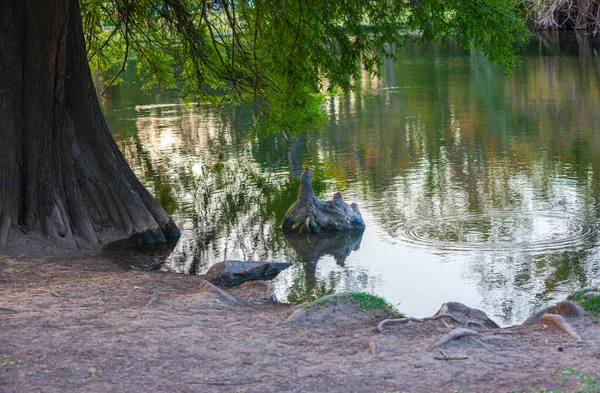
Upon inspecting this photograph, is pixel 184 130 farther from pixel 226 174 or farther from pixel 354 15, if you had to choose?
pixel 354 15

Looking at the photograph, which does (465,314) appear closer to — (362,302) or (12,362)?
(362,302)

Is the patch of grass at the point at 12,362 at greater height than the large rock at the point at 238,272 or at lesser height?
greater

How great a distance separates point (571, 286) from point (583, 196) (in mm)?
6038

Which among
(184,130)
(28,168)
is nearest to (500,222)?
(28,168)

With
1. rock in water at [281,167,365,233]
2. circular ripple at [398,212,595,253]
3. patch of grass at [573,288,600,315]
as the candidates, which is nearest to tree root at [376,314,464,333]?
patch of grass at [573,288,600,315]

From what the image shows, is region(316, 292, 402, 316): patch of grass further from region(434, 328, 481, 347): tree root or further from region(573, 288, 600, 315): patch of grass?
region(573, 288, 600, 315): patch of grass

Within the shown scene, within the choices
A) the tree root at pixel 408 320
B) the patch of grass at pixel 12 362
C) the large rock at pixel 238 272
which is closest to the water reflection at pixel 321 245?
the large rock at pixel 238 272

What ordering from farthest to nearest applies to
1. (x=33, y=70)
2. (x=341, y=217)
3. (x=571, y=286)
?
(x=341, y=217), (x=33, y=70), (x=571, y=286)

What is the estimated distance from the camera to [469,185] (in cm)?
1959

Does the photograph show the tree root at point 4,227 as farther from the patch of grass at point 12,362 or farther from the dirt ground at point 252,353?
the patch of grass at point 12,362

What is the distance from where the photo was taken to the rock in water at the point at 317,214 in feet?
54.5

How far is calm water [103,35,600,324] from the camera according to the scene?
1328 cm

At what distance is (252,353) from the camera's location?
782 cm

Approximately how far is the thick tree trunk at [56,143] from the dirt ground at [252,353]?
4792 mm
